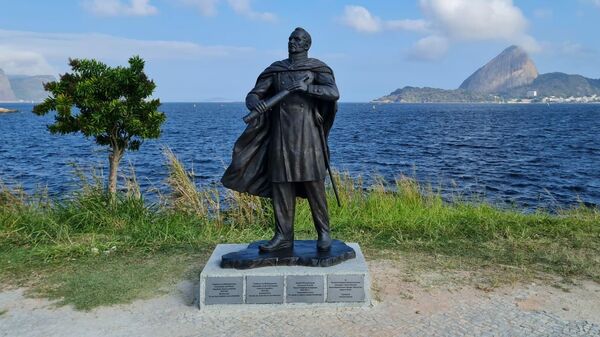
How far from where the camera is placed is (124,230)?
→ 8.16 m

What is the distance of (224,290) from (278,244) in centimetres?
77

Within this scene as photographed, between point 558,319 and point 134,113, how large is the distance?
6914mm

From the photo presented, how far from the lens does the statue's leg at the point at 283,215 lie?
5820 millimetres

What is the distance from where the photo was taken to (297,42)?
5.54 meters

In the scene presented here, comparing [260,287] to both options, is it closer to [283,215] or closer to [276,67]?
[283,215]

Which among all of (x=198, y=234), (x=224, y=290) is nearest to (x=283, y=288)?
(x=224, y=290)

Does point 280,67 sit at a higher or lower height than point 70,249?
higher

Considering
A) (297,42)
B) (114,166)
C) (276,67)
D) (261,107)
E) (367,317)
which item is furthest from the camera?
(114,166)

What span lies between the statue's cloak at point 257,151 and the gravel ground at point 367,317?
4.06ft

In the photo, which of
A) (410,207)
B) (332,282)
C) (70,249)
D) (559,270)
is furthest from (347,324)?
(410,207)

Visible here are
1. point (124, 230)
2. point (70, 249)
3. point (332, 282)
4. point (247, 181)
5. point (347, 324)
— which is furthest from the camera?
point (124, 230)

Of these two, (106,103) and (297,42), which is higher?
(297,42)

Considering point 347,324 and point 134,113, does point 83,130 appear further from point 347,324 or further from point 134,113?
point 347,324

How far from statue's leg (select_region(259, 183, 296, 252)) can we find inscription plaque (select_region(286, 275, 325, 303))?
1.74ft
